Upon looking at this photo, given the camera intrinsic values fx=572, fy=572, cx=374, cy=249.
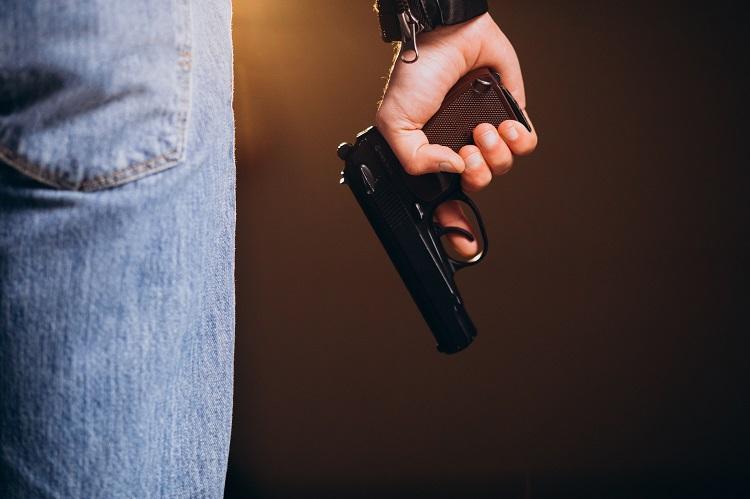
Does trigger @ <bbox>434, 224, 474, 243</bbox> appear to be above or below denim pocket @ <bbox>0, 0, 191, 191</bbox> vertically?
above

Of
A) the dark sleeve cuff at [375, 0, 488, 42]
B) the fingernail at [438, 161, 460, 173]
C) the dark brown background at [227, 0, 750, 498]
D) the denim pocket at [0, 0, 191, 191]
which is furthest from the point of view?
the dark brown background at [227, 0, 750, 498]

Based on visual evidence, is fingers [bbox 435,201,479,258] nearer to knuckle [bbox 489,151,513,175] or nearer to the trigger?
the trigger

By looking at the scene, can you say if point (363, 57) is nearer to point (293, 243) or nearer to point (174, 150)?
point (293, 243)

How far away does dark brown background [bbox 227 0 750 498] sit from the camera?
6.25 ft

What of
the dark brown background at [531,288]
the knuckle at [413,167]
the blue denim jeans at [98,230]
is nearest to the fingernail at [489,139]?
the knuckle at [413,167]

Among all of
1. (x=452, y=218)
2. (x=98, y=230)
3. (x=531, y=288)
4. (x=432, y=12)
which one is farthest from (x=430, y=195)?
(x=531, y=288)

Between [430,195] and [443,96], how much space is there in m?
0.21

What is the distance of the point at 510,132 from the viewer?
815 mm

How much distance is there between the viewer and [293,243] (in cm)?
202

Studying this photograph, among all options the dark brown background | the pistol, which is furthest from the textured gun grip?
the dark brown background

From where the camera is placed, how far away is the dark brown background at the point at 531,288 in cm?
191

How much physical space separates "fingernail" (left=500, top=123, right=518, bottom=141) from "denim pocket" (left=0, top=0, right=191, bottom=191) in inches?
22.4

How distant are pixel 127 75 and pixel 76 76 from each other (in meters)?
0.03

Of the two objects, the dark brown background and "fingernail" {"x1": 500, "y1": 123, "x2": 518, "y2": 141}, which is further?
the dark brown background
